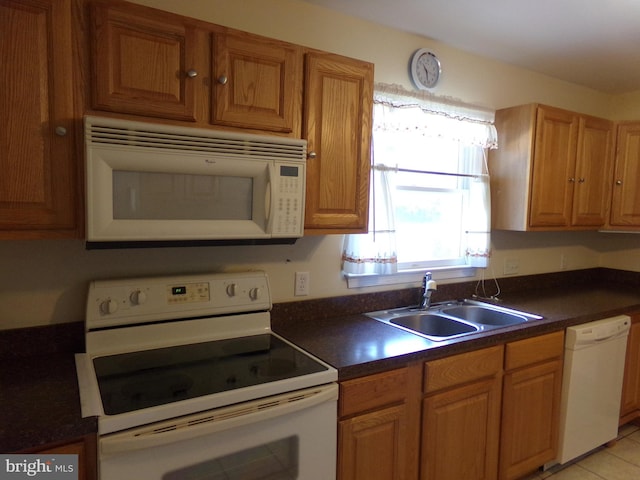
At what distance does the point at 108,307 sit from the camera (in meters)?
1.57

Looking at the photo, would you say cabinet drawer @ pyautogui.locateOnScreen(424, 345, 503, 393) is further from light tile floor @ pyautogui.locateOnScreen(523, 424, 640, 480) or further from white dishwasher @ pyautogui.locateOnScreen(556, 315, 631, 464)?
light tile floor @ pyautogui.locateOnScreen(523, 424, 640, 480)

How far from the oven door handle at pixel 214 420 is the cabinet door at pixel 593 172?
7.57 ft

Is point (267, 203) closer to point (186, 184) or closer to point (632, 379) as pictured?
point (186, 184)

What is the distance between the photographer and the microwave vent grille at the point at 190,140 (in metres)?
1.30

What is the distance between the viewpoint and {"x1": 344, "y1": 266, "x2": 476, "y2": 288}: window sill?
2.29 m

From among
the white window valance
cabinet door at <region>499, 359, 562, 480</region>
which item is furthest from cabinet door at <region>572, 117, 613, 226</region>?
cabinet door at <region>499, 359, 562, 480</region>

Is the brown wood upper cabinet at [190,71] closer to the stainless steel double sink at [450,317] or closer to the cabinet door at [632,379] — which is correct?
the stainless steel double sink at [450,317]

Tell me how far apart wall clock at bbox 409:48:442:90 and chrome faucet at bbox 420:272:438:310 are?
1.06 metres

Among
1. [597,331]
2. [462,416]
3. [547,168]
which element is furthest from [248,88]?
[597,331]

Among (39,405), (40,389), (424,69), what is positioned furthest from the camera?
(424,69)

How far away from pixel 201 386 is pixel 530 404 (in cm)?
169

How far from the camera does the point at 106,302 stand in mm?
1576

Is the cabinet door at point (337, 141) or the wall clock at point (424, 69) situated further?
the wall clock at point (424, 69)

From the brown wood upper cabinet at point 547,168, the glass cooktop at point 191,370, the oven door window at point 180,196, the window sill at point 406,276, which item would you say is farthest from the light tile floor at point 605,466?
the oven door window at point 180,196
